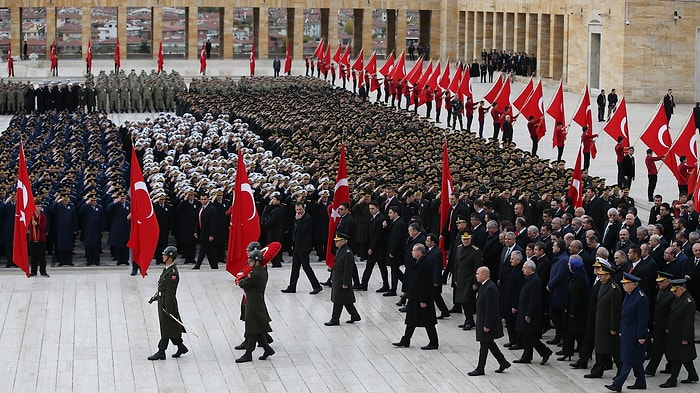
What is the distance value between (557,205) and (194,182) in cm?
627

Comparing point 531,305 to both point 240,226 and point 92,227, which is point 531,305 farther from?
point 92,227

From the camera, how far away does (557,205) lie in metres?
19.6

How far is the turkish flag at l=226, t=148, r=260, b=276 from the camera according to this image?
669 inches

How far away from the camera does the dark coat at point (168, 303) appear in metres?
14.8

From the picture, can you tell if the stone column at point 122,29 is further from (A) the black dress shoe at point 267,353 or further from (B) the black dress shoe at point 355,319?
(A) the black dress shoe at point 267,353

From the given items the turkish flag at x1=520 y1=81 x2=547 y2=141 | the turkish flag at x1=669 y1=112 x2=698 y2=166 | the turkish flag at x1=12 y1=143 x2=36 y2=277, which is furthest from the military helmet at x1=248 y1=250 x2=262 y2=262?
the turkish flag at x1=520 y1=81 x2=547 y2=141

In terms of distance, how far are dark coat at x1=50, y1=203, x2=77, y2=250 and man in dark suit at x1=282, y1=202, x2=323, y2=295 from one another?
149 inches

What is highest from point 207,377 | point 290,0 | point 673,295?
point 290,0

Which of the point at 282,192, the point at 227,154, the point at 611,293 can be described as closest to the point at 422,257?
the point at 611,293

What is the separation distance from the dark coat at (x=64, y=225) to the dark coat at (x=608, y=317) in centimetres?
904

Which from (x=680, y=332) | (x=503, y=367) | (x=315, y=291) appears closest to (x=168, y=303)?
(x=503, y=367)

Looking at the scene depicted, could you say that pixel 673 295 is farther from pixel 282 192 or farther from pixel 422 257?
pixel 282 192

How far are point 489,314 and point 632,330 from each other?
1.50 meters

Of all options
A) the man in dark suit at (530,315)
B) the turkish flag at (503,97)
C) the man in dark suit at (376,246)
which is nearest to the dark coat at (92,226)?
the man in dark suit at (376,246)
